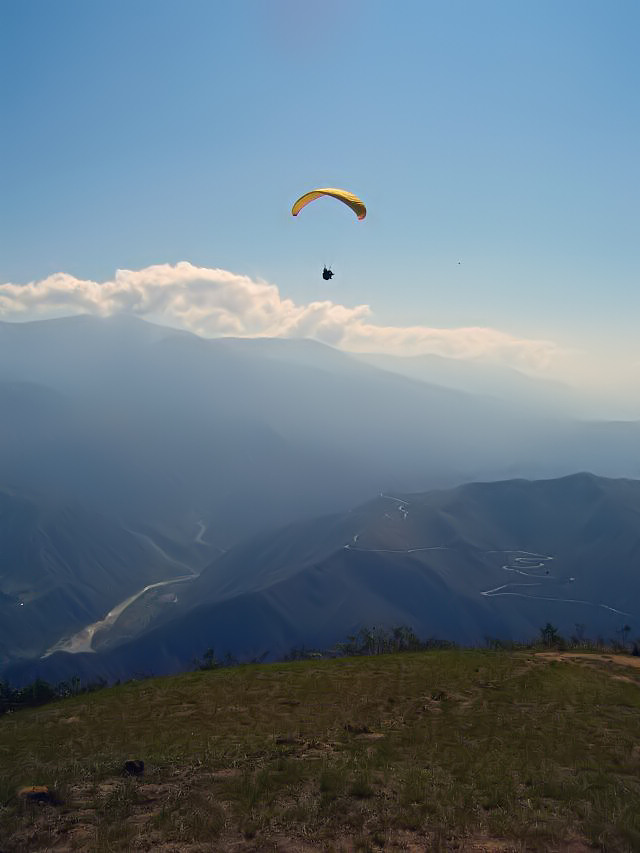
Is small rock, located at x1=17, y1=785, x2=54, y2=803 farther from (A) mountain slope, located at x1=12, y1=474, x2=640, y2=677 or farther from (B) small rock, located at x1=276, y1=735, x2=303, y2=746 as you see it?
(A) mountain slope, located at x1=12, y1=474, x2=640, y2=677

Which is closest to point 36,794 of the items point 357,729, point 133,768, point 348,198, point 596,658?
point 133,768

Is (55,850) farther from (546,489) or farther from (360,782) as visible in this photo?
(546,489)

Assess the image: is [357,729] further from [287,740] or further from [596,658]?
[596,658]

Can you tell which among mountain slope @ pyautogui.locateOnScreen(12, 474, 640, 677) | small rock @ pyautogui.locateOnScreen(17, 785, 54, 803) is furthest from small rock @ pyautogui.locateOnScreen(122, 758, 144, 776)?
mountain slope @ pyautogui.locateOnScreen(12, 474, 640, 677)

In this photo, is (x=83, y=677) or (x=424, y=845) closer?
(x=424, y=845)

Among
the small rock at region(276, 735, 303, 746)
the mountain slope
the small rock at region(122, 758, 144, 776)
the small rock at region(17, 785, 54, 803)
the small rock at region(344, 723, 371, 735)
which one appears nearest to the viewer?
the small rock at region(17, 785, 54, 803)

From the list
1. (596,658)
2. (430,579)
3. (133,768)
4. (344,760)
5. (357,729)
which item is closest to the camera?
(133,768)

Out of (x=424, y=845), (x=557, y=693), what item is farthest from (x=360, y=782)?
(x=557, y=693)

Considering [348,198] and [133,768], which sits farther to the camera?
[348,198]

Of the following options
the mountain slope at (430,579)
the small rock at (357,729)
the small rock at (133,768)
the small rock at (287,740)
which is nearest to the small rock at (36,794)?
the small rock at (133,768)
